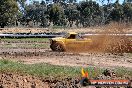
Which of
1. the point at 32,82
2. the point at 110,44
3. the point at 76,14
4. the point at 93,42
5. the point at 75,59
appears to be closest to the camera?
the point at 32,82

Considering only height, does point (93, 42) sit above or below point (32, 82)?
below

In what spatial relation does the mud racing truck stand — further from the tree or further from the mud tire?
the tree

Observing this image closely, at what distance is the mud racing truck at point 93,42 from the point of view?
26.3 metres

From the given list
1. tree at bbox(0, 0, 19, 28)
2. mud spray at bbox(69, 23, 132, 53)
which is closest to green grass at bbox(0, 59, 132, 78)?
mud spray at bbox(69, 23, 132, 53)

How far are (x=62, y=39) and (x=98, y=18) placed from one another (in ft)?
305

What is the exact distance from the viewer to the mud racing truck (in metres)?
26.3

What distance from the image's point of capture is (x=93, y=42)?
2700 cm

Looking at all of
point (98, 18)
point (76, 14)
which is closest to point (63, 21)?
point (76, 14)

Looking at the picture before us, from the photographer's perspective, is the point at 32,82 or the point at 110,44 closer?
the point at 32,82

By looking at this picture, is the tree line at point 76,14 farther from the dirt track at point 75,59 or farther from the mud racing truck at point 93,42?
the dirt track at point 75,59

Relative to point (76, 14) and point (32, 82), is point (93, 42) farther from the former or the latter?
point (76, 14)

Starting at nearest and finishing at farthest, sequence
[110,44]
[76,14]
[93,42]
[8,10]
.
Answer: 1. [93,42]
2. [110,44]
3. [8,10]
4. [76,14]

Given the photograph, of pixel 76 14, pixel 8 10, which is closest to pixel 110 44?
pixel 8 10

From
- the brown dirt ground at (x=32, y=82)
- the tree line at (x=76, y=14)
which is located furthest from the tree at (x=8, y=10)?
the brown dirt ground at (x=32, y=82)
